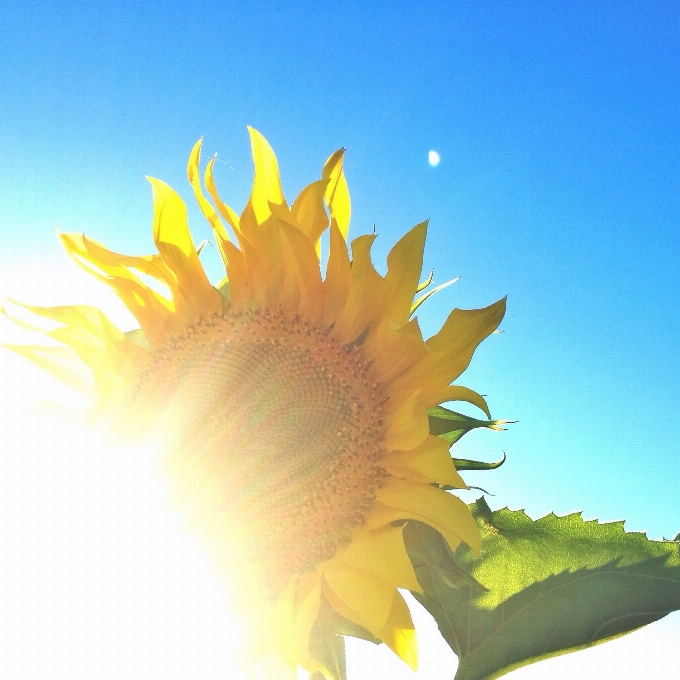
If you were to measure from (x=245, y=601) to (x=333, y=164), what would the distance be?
4.17ft

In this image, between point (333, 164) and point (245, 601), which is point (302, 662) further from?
point (333, 164)

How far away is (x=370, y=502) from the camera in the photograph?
2.08m

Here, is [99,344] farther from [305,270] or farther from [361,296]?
[361,296]

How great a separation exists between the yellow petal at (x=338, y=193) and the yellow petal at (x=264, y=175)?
0.18m

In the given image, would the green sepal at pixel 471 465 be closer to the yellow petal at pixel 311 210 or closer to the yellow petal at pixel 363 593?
the yellow petal at pixel 363 593

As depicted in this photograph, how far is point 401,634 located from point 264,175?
1.37 meters

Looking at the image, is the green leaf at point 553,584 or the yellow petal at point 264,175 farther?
the yellow petal at point 264,175

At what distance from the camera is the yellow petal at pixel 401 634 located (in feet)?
5.99

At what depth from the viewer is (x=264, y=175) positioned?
2281 millimetres

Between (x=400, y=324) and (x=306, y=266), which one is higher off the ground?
(x=306, y=266)

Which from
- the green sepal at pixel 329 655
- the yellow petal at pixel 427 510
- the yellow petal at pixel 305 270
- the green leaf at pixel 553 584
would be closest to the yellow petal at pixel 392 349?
the yellow petal at pixel 305 270

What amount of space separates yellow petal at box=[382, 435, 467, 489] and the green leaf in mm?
169

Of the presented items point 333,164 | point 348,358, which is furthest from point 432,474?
point 333,164

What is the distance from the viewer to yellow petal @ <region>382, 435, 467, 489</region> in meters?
1.80
